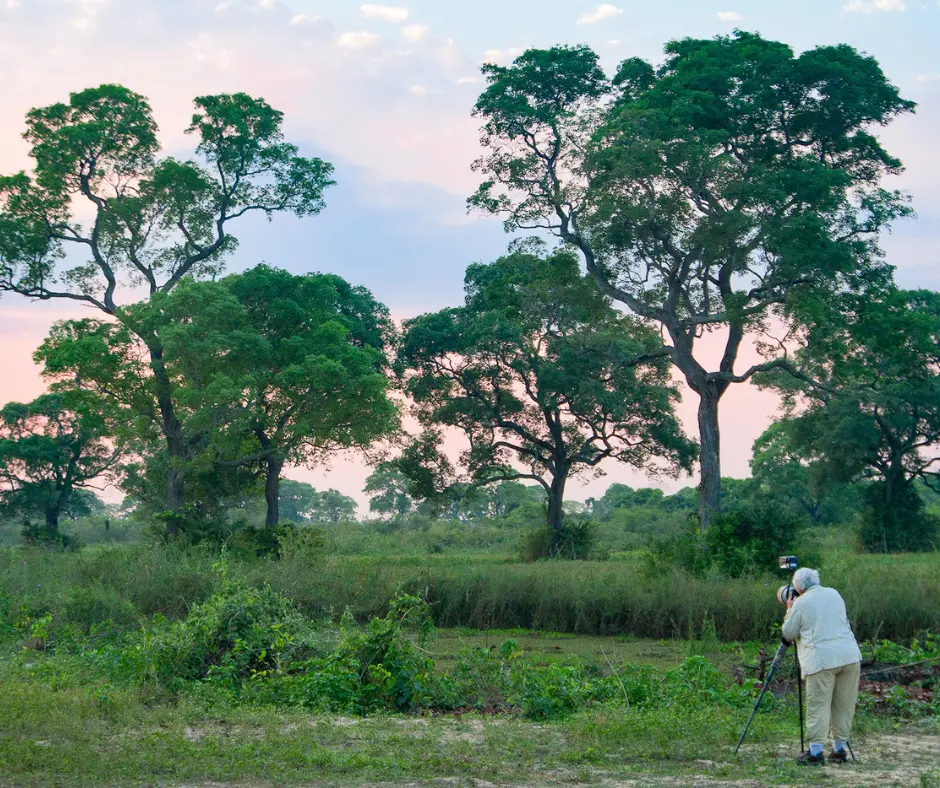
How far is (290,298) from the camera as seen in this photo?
36.6 m

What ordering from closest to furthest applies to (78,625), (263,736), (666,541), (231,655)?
(263,736) < (231,655) < (78,625) < (666,541)

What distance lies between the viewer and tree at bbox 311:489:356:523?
87.7 metres

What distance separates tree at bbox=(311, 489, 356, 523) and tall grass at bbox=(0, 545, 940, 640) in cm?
6722

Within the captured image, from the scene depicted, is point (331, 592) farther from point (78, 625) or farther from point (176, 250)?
point (176, 250)

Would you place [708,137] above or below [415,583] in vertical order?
above

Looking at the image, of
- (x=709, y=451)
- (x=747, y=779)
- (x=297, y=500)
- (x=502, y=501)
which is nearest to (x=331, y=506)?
(x=297, y=500)

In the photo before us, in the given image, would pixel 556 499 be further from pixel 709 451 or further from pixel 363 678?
pixel 363 678

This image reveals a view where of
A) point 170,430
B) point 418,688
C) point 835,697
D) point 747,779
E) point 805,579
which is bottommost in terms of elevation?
point 747,779

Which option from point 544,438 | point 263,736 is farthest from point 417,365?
point 263,736

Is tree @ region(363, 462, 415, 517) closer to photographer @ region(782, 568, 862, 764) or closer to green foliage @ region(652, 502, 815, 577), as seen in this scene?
green foliage @ region(652, 502, 815, 577)

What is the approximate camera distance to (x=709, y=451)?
28812 mm

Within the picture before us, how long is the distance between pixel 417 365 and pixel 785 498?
26129 mm

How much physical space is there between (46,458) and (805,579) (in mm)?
45954

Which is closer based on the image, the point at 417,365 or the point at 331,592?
the point at 331,592
